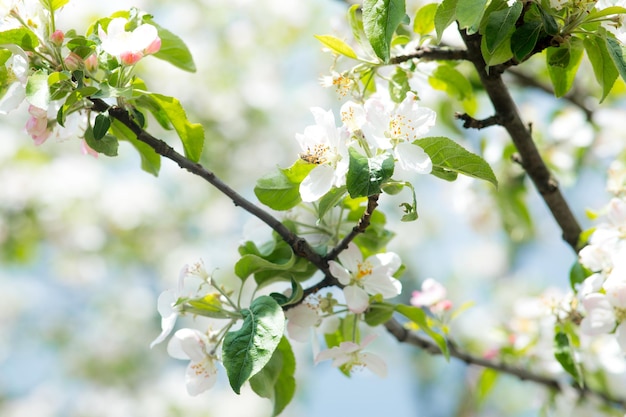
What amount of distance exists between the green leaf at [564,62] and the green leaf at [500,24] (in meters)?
0.11

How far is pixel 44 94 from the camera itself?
71 cm

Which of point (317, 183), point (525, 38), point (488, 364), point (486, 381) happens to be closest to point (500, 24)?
point (525, 38)

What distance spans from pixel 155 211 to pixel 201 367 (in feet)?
10.9

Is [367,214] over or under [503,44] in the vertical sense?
under

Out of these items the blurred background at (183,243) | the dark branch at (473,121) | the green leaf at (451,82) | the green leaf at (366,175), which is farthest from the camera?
the blurred background at (183,243)

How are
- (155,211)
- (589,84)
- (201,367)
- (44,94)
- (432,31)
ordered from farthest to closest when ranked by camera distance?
(155,211), (589,84), (432,31), (201,367), (44,94)

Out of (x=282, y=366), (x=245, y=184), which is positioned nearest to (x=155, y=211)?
(x=245, y=184)

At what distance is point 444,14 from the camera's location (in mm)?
748

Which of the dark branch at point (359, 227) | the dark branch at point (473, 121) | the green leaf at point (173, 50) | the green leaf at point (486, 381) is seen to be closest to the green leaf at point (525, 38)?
the dark branch at point (473, 121)

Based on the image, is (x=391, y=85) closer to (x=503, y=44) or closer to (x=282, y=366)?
(x=503, y=44)

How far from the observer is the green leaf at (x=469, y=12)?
27.3 inches

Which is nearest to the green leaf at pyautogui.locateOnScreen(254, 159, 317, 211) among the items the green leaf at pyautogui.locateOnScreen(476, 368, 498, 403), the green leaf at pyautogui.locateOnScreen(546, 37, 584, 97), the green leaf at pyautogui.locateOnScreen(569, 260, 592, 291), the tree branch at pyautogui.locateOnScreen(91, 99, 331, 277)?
the tree branch at pyautogui.locateOnScreen(91, 99, 331, 277)

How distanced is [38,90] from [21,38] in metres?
0.09

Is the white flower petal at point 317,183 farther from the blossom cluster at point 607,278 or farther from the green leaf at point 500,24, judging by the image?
the blossom cluster at point 607,278
